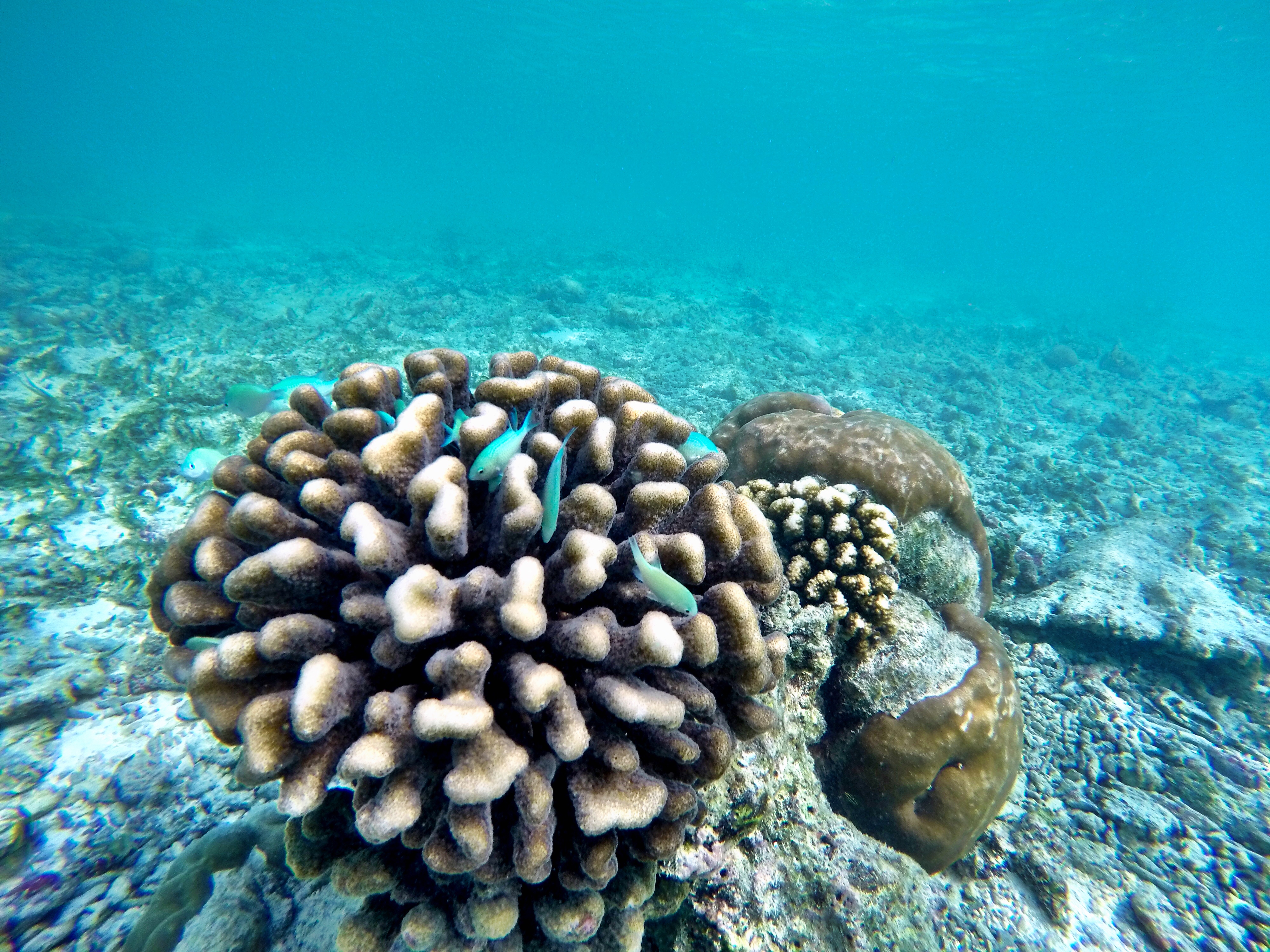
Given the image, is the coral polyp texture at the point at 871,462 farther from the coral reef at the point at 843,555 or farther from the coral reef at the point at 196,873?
the coral reef at the point at 196,873

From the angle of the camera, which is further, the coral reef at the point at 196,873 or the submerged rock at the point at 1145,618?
the submerged rock at the point at 1145,618

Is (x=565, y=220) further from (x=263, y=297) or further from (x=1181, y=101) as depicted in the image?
(x=1181, y=101)

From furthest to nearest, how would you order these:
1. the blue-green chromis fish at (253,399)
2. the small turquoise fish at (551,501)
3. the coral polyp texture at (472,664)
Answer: the blue-green chromis fish at (253,399)
the small turquoise fish at (551,501)
the coral polyp texture at (472,664)

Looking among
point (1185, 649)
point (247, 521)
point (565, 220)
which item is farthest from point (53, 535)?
point (565, 220)

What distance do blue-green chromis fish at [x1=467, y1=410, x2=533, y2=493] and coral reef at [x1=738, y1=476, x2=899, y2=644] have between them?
5.50ft

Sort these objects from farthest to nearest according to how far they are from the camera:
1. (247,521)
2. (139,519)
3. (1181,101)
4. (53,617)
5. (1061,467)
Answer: (1181,101) < (1061,467) < (139,519) < (53,617) < (247,521)

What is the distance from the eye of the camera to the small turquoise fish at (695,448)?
2.83 m

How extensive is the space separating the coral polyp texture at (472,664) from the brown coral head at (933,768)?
1.58 meters

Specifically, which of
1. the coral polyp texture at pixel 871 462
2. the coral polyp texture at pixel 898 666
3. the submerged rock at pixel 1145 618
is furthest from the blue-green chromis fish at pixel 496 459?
the submerged rock at pixel 1145 618

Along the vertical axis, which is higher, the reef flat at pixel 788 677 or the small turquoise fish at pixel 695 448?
the small turquoise fish at pixel 695 448

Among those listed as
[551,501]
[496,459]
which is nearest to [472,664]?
[551,501]

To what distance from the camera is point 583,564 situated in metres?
1.91

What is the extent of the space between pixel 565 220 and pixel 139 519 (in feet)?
166

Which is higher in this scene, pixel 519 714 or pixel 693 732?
pixel 519 714
